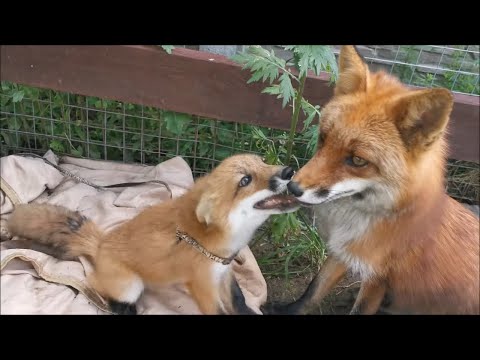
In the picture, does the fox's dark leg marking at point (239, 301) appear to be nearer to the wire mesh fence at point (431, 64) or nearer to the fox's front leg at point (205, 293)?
the fox's front leg at point (205, 293)

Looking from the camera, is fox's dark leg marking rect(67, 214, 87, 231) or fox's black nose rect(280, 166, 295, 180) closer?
fox's black nose rect(280, 166, 295, 180)

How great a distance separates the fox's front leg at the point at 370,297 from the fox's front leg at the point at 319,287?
6.7 inches

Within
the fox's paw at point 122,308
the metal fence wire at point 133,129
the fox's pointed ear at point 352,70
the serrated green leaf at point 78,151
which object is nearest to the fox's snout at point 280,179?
the metal fence wire at point 133,129

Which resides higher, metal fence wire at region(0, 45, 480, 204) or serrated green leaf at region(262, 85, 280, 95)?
serrated green leaf at region(262, 85, 280, 95)

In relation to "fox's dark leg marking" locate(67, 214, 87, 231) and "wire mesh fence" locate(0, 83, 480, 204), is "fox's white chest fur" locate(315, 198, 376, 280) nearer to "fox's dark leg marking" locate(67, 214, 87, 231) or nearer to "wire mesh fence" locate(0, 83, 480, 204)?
"wire mesh fence" locate(0, 83, 480, 204)

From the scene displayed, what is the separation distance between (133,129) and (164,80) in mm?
585

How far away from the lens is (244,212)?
2047 mm

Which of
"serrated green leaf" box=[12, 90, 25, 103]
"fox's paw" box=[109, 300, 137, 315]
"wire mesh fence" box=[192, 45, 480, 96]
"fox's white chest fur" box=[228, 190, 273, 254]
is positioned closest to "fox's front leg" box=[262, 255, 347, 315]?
"fox's white chest fur" box=[228, 190, 273, 254]

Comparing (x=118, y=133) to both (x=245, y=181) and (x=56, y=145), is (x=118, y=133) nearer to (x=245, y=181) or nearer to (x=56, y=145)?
(x=56, y=145)

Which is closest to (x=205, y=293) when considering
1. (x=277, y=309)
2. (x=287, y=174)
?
(x=277, y=309)

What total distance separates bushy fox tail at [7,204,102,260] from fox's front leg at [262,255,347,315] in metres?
0.91

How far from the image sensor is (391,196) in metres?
1.74

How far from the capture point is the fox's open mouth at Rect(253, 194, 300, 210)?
1.97 meters
